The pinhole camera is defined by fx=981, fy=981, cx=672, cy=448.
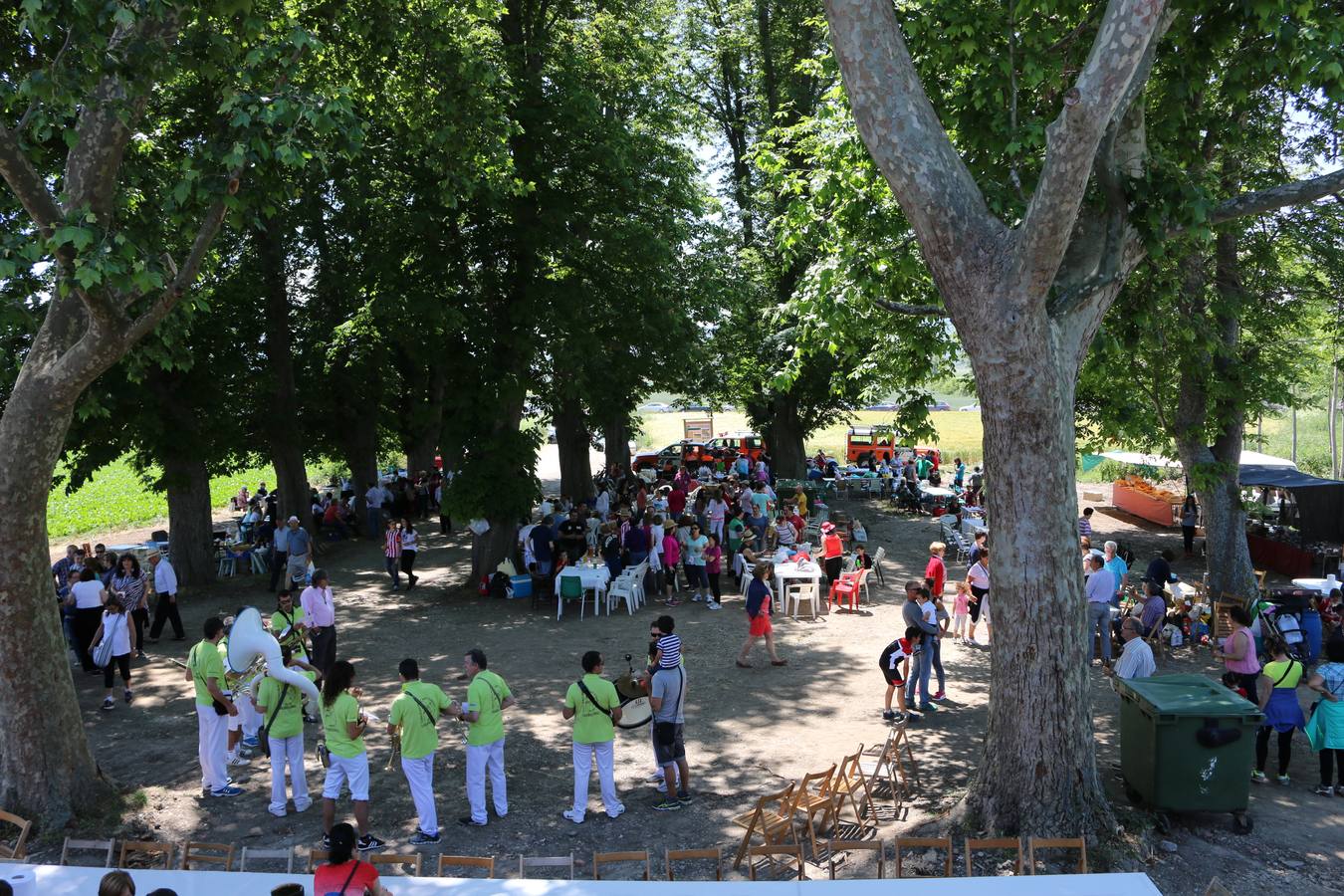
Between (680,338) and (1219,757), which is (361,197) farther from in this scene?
(1219,757)

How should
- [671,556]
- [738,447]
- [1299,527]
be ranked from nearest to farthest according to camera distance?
[671,556]
[1299,527]
[738,447]

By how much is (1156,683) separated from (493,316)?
12203 mm

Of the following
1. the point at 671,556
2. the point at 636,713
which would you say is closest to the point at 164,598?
the point at 671,556

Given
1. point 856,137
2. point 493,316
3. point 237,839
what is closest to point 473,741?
point 237,839

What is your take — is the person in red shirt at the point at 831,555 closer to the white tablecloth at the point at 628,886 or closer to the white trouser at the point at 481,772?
the white trouser at the point at 481,772

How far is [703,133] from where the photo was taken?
28.0 metres

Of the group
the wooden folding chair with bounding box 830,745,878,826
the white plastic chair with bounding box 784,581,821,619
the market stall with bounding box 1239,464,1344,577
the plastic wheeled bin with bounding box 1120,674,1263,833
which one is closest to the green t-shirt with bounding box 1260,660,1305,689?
the plastic wheeled bin with bounding box 1120,674,1263,833

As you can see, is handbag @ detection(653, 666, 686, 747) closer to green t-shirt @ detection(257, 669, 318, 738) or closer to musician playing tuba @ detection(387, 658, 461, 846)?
musician playing tuba @ detection(387, 658, 461, 846)

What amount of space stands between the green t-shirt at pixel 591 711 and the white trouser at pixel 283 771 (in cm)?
251

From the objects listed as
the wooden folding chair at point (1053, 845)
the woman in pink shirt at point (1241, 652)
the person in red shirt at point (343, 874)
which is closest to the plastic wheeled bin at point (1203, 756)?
the wooden folding chair at point (1053, 845)

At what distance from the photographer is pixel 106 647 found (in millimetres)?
11938

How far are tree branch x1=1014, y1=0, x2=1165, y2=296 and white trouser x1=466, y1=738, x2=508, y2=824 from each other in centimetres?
566

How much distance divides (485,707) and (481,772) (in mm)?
644

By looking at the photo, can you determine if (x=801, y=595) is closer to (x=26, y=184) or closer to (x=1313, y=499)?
(x=26, y=184)
